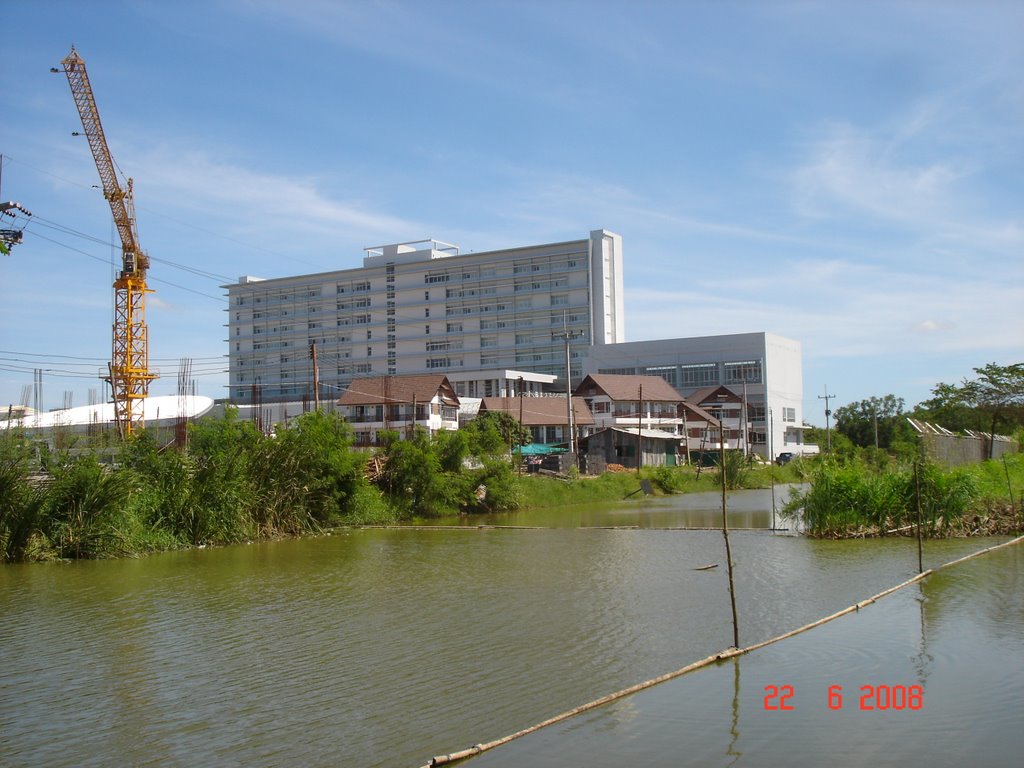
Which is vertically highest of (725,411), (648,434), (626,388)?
(626,388)

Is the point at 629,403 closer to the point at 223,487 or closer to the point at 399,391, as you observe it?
the point at 399,391

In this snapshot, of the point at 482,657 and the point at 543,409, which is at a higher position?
the point at 543,409

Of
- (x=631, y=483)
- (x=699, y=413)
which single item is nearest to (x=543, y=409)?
(x=699, y=413)

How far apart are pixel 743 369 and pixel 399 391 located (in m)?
38.0

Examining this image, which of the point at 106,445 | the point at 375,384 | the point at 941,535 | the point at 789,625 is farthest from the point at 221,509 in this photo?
the point at 375,384

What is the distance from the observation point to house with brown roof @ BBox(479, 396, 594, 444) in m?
69.4

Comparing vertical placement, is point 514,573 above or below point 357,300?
below

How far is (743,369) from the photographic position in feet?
288

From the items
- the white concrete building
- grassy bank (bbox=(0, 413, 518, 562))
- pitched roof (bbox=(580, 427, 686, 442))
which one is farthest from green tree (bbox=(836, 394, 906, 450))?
grassy bank (bbox=(0, 413, 518, 562))

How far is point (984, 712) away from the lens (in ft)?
30.2

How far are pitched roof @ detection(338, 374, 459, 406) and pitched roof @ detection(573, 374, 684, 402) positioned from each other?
39.8ft

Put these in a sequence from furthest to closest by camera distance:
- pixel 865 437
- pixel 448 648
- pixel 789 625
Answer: pixel 865 437, pixel 789 625, pixel 448 648

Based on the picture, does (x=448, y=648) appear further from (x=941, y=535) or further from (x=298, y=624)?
(x=941, y=535)

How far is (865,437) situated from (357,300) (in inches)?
2491
